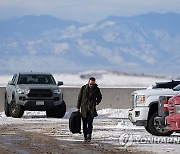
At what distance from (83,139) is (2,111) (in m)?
18.8

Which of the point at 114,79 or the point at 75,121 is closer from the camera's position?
the point at 75,121

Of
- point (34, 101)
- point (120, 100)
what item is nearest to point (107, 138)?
point (34, 101)

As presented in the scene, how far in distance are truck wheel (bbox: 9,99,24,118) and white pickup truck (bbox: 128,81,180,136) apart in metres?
10.8

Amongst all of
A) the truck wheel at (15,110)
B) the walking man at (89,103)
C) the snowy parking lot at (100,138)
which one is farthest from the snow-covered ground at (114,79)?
the walking man at (89,103)

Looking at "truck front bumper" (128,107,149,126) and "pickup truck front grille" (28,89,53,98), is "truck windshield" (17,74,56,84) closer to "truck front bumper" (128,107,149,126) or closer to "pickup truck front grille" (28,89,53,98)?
"pickup truck front grille" (28,89,53,98)

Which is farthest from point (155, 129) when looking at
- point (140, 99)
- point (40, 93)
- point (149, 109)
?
point (40, 93)

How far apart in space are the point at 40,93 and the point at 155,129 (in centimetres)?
1148

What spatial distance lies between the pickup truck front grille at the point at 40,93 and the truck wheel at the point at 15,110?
63cm

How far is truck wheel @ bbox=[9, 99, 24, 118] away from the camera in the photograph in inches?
1425

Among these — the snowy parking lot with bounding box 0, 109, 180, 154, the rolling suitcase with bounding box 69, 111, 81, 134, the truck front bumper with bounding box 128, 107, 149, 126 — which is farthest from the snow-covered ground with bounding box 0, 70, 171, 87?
the rolling suitcase with bounding box 69, 111, 81, 134

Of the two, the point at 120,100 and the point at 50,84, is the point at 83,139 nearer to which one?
the point at 50,84

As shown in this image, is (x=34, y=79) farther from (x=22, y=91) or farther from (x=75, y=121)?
(x=75, y=121)

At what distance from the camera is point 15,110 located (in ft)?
119

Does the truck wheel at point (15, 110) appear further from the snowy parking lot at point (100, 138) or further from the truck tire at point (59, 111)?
the snowy parking lot at point (100, 138)
